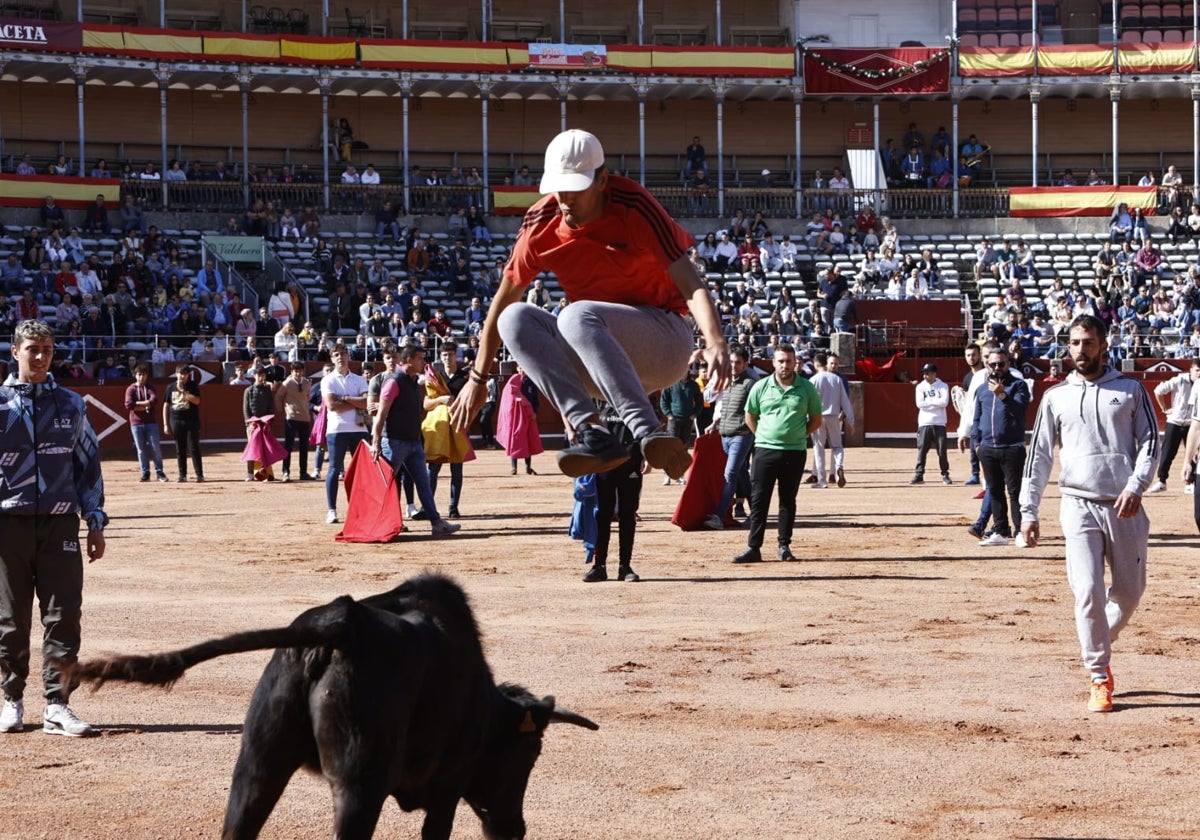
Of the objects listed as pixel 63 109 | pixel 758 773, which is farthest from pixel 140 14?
pixel 758 773

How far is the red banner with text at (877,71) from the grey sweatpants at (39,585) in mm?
37553

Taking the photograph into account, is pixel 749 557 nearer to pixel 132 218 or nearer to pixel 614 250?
pixel 614 250

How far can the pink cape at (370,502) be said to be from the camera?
48.6 ft

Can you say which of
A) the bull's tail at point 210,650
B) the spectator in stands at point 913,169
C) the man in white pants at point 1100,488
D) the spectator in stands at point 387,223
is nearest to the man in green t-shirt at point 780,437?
the man in white pants at point 1100,488

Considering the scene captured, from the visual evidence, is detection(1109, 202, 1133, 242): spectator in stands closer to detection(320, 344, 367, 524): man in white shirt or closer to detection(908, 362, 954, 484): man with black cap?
detection(908, 362, 954, 484): man with black cap

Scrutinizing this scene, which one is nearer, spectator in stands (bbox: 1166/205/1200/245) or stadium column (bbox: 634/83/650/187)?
spectator in stands (bbox: 1166/205/1200/245)

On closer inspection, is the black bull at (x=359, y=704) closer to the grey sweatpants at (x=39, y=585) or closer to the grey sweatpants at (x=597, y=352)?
the grey sweatpants at (x=597, y=352)

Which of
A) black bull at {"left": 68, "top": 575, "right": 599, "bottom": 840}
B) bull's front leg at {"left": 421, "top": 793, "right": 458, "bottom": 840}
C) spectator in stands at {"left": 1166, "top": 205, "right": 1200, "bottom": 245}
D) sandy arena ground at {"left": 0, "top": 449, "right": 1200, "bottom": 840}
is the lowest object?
sandy arena ground at {"left": 0, "top": 449, "right": 1200, "bottom": 840}

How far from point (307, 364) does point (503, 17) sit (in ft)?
65.1

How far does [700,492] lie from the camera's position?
619 inches

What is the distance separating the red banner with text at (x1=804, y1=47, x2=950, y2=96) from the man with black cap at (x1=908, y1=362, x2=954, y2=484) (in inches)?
920

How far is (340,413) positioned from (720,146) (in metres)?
27.7

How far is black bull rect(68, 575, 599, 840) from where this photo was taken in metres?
4.35

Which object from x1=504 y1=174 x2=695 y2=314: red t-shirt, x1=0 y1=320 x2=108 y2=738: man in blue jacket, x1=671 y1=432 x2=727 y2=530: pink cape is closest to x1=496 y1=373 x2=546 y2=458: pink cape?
x1=671 y1=432 x2=727 y2=530: pink cape
